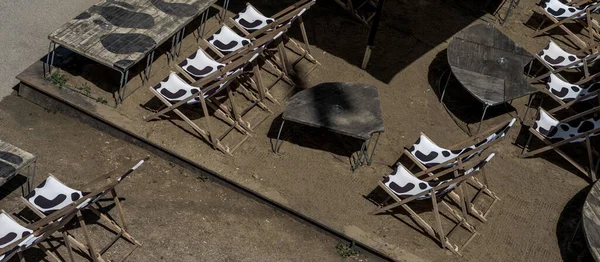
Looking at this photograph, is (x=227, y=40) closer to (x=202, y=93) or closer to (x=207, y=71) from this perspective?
(x=207, y=71)

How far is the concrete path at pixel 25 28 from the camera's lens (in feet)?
38.8

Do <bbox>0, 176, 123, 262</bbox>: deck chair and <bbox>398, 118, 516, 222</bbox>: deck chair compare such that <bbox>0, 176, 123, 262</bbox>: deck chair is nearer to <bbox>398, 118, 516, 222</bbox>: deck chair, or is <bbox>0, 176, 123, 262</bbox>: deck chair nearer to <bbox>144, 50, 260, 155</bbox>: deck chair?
<bbox>144, 50, 260, 155</bbox>: deck chair

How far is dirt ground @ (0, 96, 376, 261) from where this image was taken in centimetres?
987

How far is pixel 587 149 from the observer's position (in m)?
11.5

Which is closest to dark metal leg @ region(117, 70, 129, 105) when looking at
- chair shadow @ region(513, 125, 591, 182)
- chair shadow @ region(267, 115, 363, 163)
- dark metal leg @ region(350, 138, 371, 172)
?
chair shadow @ region(267, 115, 363, 163)

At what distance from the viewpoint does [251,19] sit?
12312 millimetres

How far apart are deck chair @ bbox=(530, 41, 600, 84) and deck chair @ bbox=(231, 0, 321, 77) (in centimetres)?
349

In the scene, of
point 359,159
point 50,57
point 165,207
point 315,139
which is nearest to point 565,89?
point 359,159

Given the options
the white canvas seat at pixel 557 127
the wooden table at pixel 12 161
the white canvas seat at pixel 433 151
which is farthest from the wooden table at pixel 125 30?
the white canvas seat at pixel 557 127

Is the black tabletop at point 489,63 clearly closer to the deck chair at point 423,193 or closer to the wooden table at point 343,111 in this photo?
the wooden table at point 343,111

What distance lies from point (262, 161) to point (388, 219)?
71.8 inches

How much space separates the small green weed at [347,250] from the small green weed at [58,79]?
4.45 m

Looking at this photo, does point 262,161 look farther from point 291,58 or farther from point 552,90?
point 552,90

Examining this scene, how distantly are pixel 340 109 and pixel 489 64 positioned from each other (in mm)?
2649
